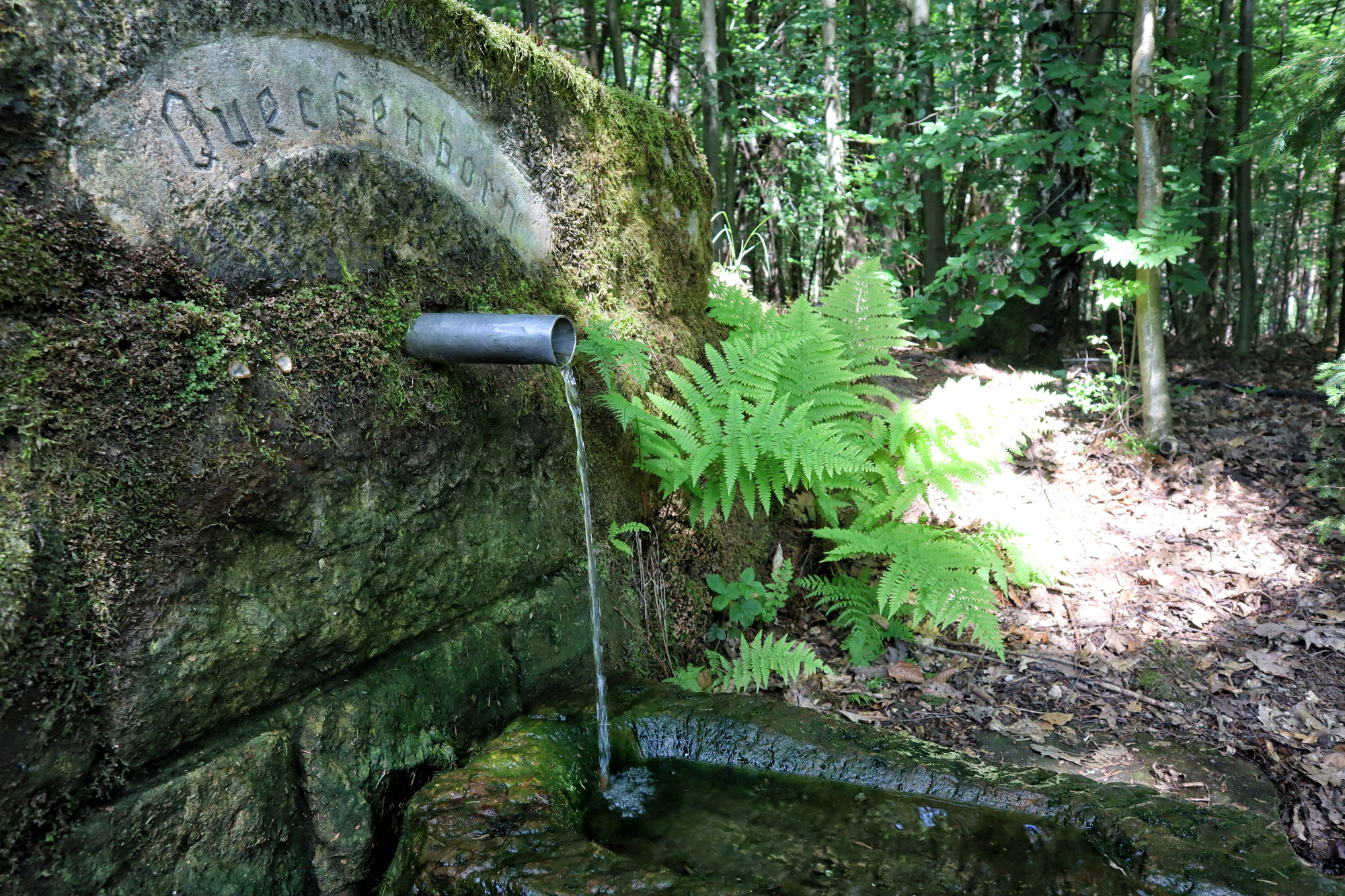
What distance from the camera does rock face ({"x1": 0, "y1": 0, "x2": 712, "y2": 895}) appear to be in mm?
1668

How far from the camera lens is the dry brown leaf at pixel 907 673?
3650 millimetres

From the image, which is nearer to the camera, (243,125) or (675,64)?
(243,125)

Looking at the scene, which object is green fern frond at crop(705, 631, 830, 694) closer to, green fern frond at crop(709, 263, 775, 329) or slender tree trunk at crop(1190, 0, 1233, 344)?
green fern frond at crop(709, 263, 775, 329)

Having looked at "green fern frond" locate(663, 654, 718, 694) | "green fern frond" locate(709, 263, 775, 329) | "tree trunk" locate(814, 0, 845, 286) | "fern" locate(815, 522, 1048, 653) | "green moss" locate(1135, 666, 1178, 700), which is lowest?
"green moss" locate(1135, 666, 1178, 700)

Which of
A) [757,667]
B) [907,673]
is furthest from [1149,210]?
[757,667]

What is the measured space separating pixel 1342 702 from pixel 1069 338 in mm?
7639

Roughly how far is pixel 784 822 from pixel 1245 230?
9966 mm

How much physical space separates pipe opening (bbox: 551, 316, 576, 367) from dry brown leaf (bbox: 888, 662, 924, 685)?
2.34m

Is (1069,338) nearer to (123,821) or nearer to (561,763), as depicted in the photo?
(561,763)

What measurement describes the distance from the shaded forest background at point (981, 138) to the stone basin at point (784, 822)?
320cm


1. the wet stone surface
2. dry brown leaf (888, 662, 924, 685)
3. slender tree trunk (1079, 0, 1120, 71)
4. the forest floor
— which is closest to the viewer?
the wet stone surface

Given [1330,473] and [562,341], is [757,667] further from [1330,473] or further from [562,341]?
[1330,473]

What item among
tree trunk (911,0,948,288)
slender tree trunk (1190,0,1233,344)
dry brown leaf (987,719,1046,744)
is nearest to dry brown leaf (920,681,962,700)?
dry brown leaf (987,719,1046,744)

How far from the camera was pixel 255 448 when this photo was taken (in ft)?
6.75
